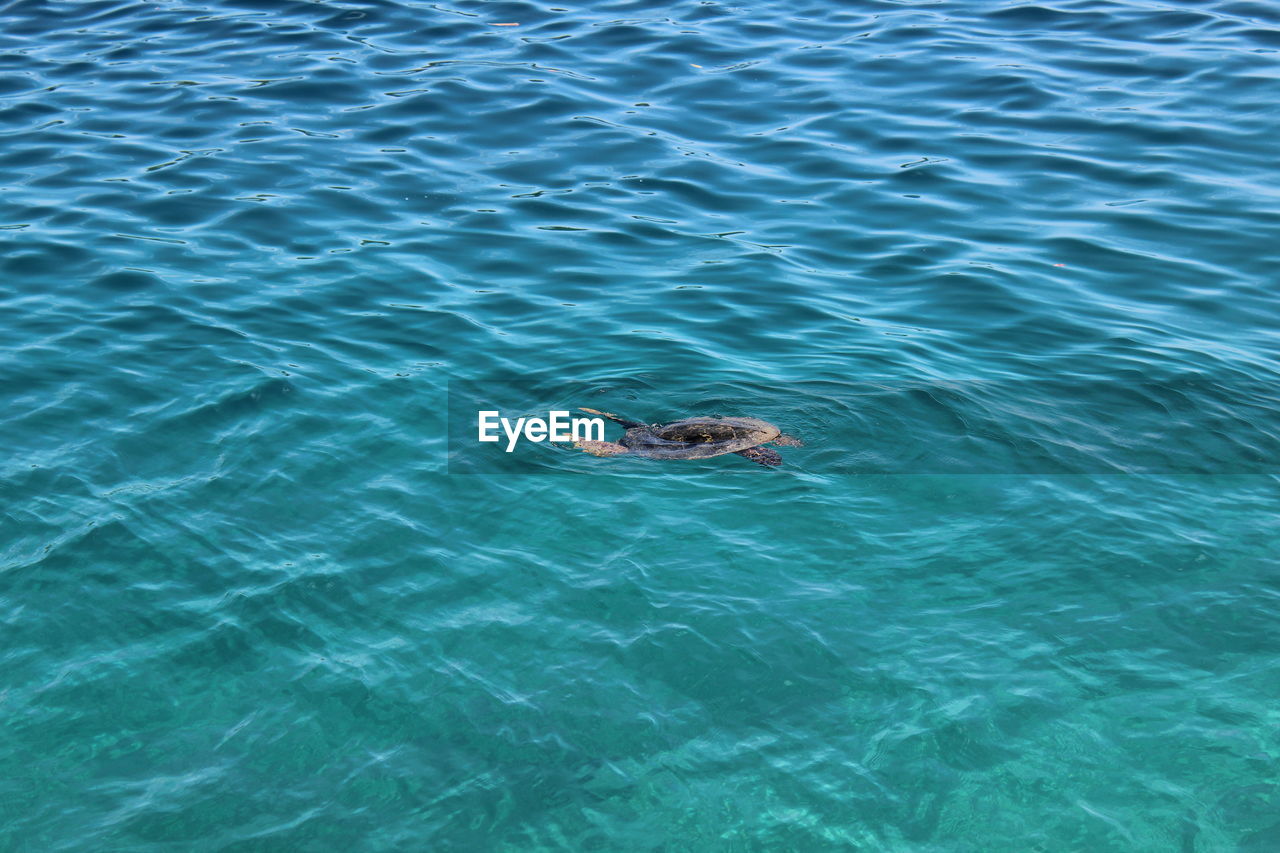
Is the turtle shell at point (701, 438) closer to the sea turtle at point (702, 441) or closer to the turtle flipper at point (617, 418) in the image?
the sea turtle at point (702, 441)

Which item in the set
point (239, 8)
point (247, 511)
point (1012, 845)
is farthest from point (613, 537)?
point (239, 8)

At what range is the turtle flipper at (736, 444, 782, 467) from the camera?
10.7 meters

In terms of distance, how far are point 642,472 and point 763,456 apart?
114 centimetres

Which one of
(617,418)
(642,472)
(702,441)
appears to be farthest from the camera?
(617,418)

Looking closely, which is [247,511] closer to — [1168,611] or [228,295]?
[228,295]

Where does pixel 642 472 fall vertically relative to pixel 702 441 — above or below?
below

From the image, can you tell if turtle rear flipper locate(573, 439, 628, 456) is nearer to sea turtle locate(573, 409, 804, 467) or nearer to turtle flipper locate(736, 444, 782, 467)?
sea turtle locate(573, 409, 804, 467)

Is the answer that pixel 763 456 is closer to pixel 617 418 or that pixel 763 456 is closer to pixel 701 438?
pixel 701 438

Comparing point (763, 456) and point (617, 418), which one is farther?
point (617, 418)

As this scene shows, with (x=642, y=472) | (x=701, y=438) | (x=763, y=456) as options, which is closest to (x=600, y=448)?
(x=642, y=472)

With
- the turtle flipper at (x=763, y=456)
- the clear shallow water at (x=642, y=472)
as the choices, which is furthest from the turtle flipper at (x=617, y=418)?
the turtle flipper at (x=763, y=456)

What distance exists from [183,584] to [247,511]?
39.8 inches

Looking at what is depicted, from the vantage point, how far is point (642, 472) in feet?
35.2

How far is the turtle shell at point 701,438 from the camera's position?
10.8 metres
